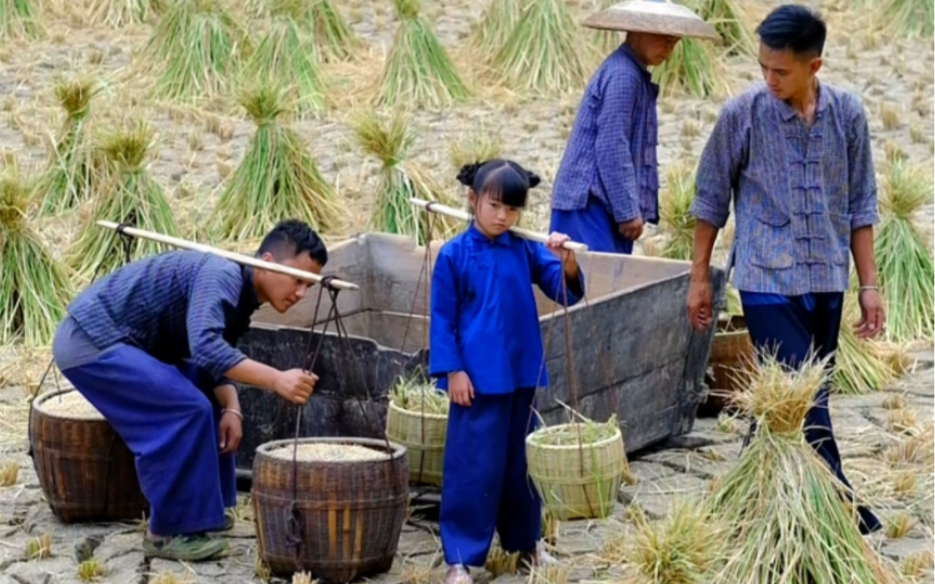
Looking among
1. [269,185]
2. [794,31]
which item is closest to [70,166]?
[269,185]

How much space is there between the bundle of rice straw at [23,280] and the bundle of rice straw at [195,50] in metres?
5.11

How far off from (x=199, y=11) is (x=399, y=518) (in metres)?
9.38

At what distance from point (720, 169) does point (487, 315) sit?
899 mm

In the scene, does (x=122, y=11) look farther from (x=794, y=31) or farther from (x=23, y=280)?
(x=794, y=31)

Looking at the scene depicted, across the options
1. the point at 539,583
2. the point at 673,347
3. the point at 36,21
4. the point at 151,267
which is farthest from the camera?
the point at 36,21

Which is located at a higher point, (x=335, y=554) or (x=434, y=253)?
(x=434, y=253)

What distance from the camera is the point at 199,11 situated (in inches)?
585

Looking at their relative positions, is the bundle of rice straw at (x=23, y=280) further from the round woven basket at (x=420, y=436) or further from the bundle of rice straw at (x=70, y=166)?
the round woven basket at (x=420, y=436)

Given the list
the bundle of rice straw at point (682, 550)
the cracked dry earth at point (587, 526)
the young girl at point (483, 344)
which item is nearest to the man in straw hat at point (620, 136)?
the cracked dry earth at point (587, 526)

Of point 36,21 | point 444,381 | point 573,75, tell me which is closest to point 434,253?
point 444,381

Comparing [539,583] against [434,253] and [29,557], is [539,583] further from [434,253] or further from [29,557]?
[434,253]

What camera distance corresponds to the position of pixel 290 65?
1455 centimetres

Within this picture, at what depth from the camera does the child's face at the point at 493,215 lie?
590 cm

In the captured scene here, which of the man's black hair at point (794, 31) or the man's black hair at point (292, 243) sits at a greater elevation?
the man's black hair at point (794, 31)
